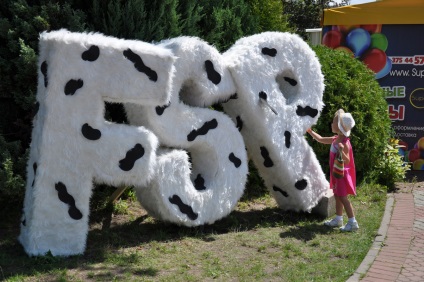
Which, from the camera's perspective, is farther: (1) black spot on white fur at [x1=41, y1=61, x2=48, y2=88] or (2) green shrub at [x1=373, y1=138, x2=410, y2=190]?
A: (2) green shrub at [x1=373, y1=138, x2=410, y2=190]

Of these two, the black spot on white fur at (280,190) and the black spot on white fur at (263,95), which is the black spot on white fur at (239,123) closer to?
the black spot on white fur at (263,95)

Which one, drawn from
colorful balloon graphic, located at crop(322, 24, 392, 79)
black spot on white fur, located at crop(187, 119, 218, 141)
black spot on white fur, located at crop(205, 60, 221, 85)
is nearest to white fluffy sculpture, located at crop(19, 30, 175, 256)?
black spot on white fur, located at crop(187, 119, 218, 141)

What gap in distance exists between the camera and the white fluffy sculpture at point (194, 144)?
5.66 meters

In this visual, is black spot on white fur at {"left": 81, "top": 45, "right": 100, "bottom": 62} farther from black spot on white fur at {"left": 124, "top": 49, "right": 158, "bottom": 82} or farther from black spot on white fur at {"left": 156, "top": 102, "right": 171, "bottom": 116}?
black spot on white fur at {"left": 156, "top": 102, "right": 171, "bottom": 116}

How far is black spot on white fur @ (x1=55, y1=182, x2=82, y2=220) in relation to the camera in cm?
509

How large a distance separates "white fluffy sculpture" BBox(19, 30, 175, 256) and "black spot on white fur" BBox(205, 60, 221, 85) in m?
0.76

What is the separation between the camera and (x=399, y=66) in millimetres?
10359

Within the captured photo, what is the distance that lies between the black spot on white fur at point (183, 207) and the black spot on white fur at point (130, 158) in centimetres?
64

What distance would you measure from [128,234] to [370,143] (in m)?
4.34

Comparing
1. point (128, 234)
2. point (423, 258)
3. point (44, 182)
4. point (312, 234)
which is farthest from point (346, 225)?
point (44, 182)

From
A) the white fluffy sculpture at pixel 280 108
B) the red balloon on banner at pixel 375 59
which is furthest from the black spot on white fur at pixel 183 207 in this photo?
the red balloon on banner at pixel 375 59

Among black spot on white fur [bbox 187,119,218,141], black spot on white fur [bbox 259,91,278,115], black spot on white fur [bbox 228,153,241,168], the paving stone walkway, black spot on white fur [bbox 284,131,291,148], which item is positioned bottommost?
the paving stone walkway

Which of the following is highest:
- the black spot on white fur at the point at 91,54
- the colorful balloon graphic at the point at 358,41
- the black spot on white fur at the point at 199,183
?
the colorful balloon graphic at the point at 358,41

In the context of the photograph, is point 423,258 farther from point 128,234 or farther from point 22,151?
point 22,151
